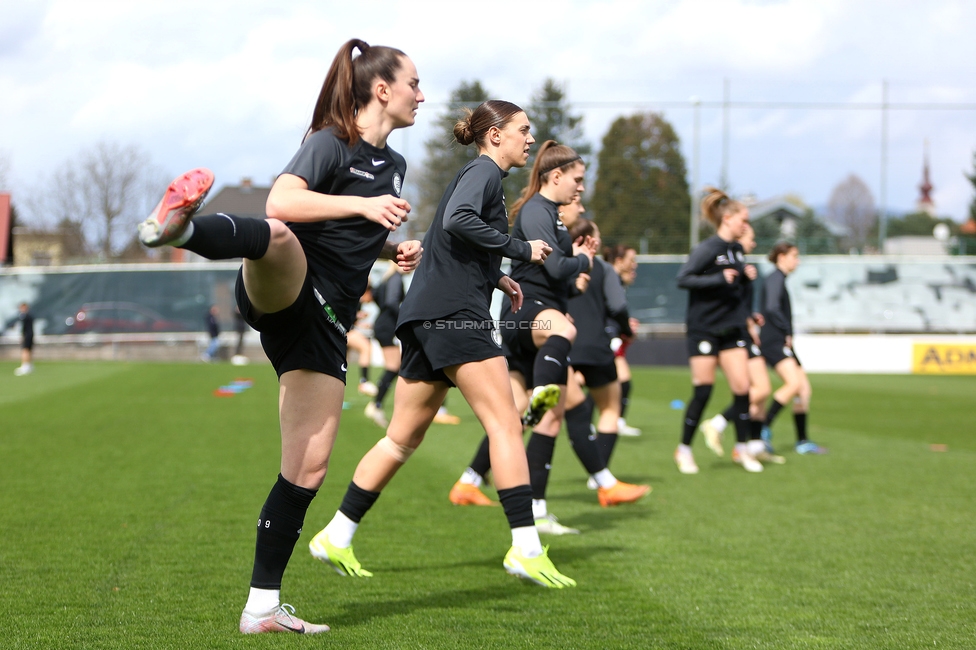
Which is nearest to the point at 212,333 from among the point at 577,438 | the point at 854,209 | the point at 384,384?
the point at 384,384

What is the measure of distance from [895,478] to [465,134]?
5.49 m

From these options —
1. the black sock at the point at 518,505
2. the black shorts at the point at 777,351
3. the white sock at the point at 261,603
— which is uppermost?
the black shorts at the point at 777,351

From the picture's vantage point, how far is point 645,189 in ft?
97.2

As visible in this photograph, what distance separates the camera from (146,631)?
3.45m

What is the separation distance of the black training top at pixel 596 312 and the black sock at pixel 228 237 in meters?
3.67

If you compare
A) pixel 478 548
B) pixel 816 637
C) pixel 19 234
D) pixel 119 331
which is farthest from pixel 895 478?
pixel 19 234

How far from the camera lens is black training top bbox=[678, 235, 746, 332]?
8336 millimetres

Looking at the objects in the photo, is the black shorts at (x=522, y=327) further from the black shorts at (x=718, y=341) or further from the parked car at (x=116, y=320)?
the parked car at (x=116, y=320)

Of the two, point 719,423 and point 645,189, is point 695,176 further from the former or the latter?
point 719,423

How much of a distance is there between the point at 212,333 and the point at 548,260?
24.7 meters

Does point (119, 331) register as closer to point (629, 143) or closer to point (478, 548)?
point (629, 143)

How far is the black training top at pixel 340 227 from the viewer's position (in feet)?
11.0

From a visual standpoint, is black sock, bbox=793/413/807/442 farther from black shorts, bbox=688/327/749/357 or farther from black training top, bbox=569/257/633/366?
black training top, bbox=569/257/633/366

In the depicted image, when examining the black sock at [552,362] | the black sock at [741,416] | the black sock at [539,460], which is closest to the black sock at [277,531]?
the black sock at [552,362]
